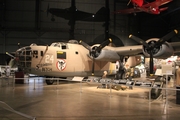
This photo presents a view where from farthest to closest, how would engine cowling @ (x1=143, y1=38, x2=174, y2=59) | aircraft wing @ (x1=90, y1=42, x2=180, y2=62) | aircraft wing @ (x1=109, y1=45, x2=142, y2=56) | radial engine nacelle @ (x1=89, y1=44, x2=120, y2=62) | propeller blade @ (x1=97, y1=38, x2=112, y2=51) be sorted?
radial engine nacelle @ (x1=89, y1=44, x2=120, y2=62), aircraft wing @ (x1=109, y1=45, x2=142, y2=56), propeller blade @ (x1=97, y1=38, x2=112, y2=51), aircraft wing @ (x1=90, y1=42, x2=180, y2=62), engine cowling @ (x1=143, y1=38, x2=174, y2=59)

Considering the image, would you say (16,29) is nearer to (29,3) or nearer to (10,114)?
(29,3)

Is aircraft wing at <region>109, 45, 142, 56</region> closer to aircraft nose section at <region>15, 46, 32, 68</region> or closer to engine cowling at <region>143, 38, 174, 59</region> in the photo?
engine cowling at <region>143, 38, 174, 59</region>

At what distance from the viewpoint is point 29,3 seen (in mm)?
28984

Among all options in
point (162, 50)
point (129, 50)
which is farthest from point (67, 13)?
point (162, 50)

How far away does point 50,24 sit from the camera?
2950cm

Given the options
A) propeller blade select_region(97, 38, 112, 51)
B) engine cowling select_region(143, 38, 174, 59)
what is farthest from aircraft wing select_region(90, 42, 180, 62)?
propeller blade select_region(97, 38, 112, 51)

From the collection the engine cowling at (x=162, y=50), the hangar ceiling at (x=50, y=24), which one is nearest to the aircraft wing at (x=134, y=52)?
the engine cowling at (x=162, y=50)

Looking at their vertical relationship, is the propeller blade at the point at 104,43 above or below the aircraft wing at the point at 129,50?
above

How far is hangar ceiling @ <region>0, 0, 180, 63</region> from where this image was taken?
28156mm

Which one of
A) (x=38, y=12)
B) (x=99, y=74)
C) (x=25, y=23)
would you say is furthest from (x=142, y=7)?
(x=25, y=23)

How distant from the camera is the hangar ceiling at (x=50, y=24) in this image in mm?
28156

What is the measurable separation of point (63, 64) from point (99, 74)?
13.7 ft

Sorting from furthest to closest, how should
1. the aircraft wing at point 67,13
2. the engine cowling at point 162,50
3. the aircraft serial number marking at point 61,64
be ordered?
1. the aircraft wing at point 67,13
2. the aircraft serial number marking at point 61,64
3. the engine cowling at point 162,50

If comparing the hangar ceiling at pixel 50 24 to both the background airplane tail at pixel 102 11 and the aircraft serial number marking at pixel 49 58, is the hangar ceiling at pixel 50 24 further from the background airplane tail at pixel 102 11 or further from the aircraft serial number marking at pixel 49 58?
the aircraft serial number marking at pixel 49 58
